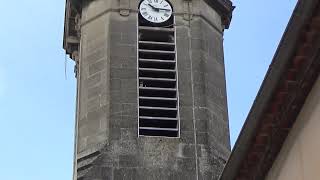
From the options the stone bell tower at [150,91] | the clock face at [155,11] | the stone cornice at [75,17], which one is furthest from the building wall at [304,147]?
the stone cornice at [75,17]

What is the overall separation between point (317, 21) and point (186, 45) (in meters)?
20.2

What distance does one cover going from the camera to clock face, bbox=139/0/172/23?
3512 centimetres

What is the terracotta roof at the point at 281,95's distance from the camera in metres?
14.9

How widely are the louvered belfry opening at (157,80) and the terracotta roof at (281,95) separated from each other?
49.9 ft

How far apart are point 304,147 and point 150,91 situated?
60.3 ft

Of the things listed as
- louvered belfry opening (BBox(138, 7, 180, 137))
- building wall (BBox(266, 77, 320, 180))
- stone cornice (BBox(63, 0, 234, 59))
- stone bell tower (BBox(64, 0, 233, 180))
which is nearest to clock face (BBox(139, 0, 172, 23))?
stone bell tower (BBox(64, 0, 233, 180))

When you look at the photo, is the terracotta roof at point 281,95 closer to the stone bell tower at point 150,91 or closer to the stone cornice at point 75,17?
the stone bell tower at point 150,91

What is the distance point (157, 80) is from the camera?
1331 inches

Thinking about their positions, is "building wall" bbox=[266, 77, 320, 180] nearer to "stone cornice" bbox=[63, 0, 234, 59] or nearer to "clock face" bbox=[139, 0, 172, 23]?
"clock face" bbox=[139, 0, 172, 23]

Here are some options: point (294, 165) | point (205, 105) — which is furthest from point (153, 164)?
point (294, 165)

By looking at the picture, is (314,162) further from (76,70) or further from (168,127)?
(76,70)

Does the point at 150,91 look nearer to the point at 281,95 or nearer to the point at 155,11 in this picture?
the point at 155,11

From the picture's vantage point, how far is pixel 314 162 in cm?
1502

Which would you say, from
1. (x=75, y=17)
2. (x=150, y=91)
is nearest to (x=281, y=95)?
(x=150, y=91)
